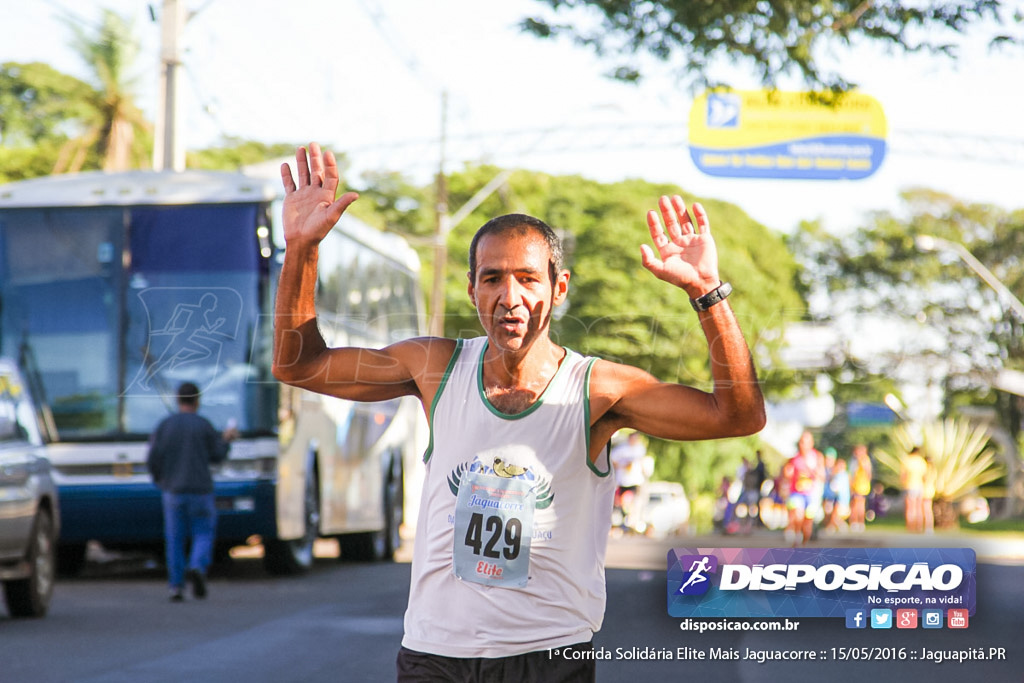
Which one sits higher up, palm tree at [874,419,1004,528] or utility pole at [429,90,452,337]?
utility pole at [429,90,452,337]

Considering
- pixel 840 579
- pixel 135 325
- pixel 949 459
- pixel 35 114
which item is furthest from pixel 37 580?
pixel 35 114

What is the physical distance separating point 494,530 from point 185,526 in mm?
8478

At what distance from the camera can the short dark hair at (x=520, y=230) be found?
3266 millimetres

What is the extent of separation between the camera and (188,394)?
11438mm

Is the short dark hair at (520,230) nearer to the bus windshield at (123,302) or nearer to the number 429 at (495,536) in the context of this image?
the number 429 at (495,536)

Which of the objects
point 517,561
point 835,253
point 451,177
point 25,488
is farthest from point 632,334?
point 835,253

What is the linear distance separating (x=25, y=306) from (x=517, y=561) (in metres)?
10.1

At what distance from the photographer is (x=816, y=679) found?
7.75 metres

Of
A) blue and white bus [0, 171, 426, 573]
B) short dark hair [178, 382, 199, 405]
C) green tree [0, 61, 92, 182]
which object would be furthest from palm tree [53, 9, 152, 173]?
short dark hair [178, 382, 199, 405]

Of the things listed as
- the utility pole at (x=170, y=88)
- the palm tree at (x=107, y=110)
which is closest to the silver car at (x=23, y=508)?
the utility pole at (x=170, y=88)

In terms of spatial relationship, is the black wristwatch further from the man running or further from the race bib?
the race bib

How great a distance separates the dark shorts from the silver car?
6665mm

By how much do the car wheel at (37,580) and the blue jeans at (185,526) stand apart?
1138mm

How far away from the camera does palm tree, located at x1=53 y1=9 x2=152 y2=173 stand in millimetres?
38719
